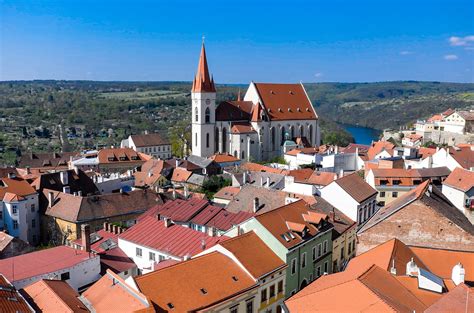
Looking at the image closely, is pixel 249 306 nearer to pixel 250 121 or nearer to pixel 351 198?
pixel 351 198

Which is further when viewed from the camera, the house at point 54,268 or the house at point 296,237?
the house at point 296,237

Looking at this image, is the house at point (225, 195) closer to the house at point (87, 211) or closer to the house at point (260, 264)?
the house at point (87, 211)

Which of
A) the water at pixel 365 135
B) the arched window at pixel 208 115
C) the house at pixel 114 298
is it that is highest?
the arched window at pixel 208 115

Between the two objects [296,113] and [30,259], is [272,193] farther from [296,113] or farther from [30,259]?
[296,113]

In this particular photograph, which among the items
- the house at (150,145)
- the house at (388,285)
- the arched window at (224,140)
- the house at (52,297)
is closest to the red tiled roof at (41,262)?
the house at (52,297)

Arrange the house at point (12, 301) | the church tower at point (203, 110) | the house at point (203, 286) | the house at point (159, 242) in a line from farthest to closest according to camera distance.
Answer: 1. the church tower at point (203, 110)
2. the house at point (159, 242)
3. the house at point (12, 301)
4. the house at point (203, 286)

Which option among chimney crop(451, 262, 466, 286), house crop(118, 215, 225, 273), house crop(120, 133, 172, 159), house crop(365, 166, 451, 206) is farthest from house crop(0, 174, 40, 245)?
house crop(120, 133, 172, 159)

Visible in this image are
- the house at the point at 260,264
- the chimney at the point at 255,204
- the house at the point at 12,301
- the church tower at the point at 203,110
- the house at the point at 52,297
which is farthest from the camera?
the church tower at the point at 203,110
